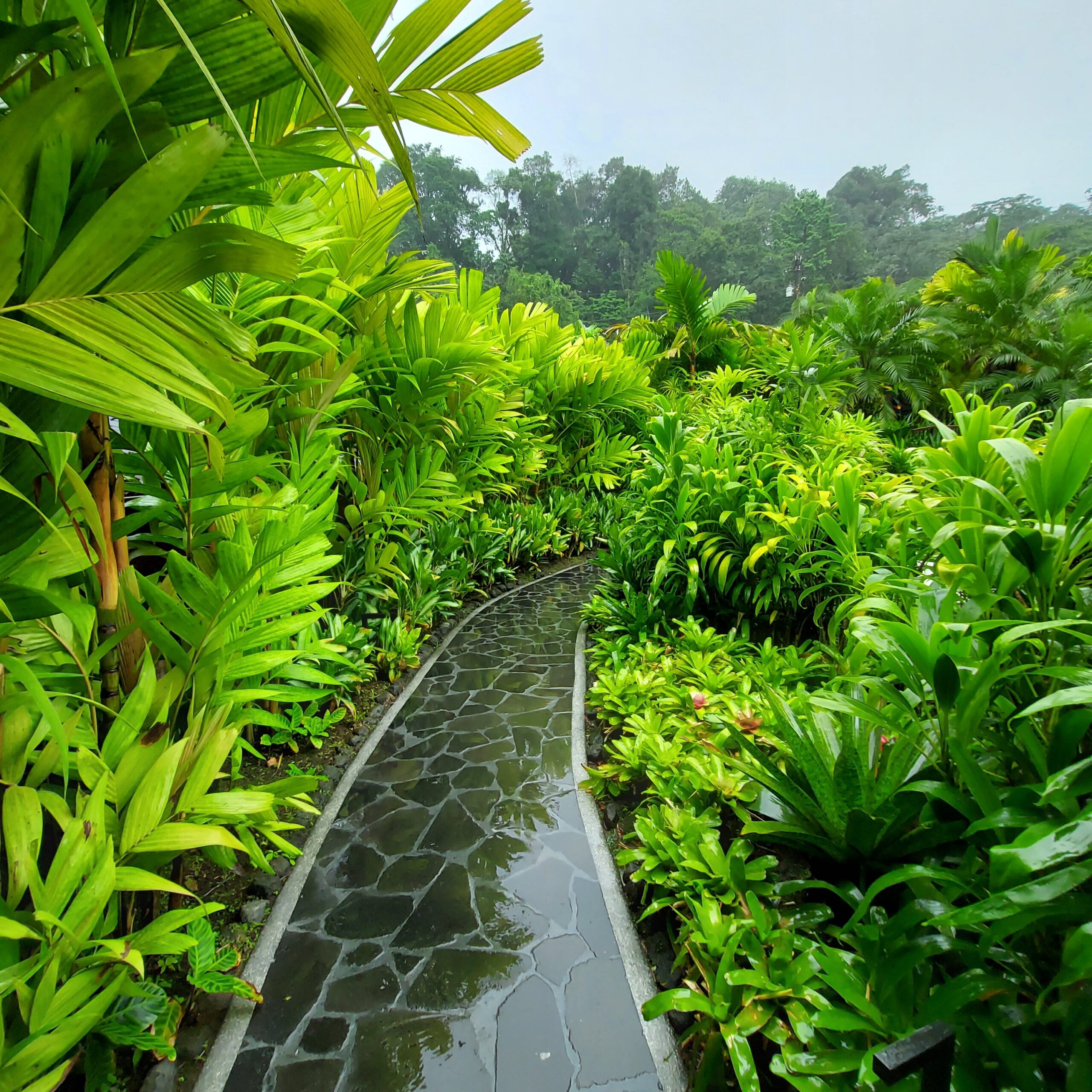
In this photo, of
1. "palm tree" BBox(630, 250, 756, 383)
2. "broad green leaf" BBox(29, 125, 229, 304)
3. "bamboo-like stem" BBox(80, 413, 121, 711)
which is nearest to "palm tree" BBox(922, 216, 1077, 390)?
"palm tree" BBox(630, 250, 756, 383)

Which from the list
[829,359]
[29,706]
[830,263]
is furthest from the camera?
[830,263]

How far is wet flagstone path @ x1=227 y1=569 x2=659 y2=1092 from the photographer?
1.37 m

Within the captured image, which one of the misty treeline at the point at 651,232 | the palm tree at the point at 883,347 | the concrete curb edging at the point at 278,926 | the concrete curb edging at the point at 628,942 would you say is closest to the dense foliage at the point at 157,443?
the concrete curb edging at the point at 278,926

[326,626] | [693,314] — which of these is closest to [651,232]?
[693,314]

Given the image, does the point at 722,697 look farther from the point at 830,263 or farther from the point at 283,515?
the point at 830,263

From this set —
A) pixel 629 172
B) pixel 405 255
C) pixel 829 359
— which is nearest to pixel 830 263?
pixel 629 172

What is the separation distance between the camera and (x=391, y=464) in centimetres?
353

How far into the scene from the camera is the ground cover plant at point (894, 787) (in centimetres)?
83

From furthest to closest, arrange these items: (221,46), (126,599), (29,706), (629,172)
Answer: (629,172) < (126,599) < (29,706) < (221,46)

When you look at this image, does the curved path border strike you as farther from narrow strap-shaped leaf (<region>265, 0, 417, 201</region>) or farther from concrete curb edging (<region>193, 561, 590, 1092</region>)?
narrow strap-shaped leaf (<region>265, 0, 417, 201</region>)

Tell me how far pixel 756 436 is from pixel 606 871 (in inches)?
125

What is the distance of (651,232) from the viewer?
123ft

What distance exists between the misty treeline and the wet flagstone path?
2786 centimetres

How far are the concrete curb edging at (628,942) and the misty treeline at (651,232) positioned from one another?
91.5 feet
